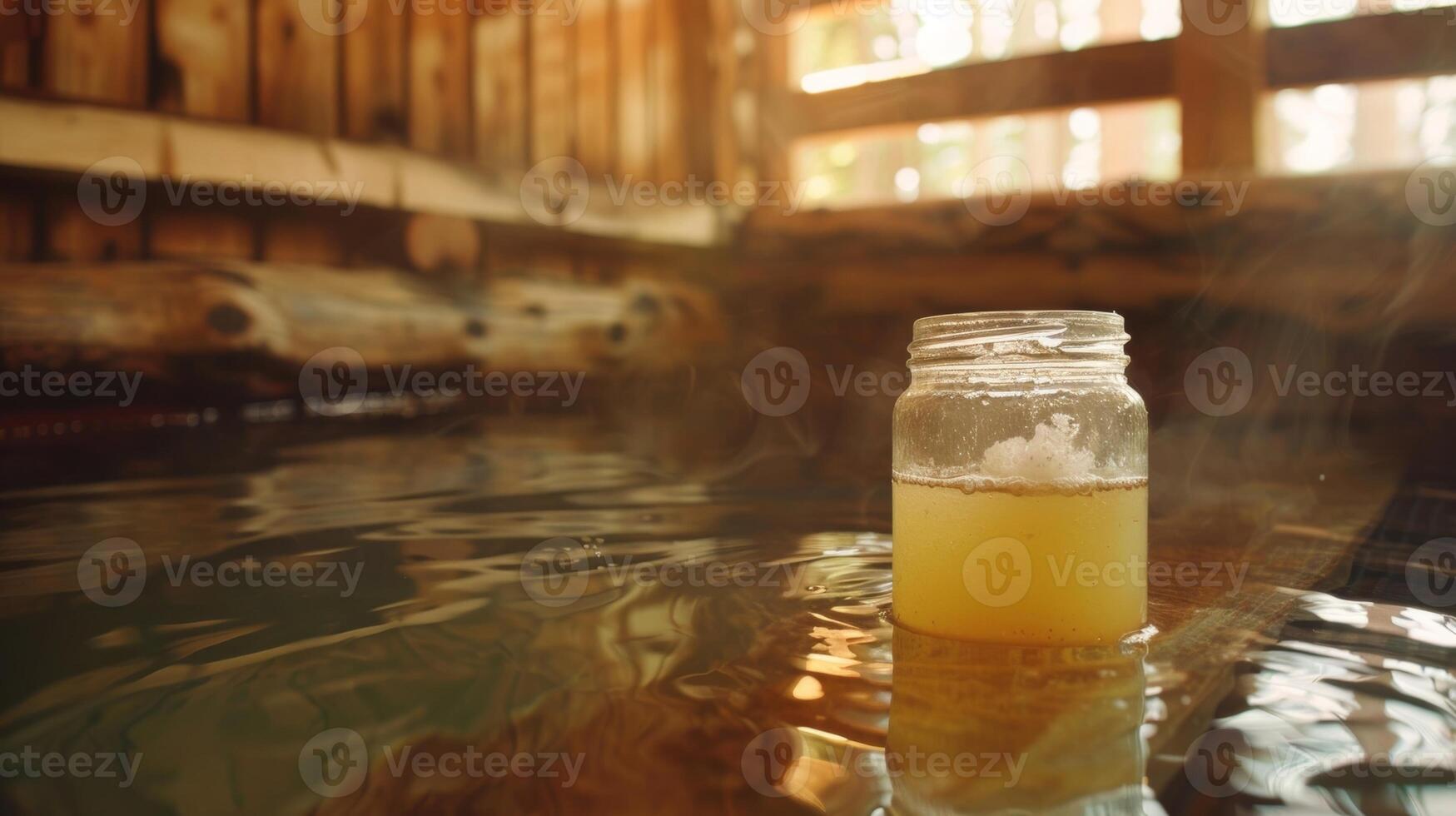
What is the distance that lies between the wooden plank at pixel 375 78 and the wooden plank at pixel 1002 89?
189cm

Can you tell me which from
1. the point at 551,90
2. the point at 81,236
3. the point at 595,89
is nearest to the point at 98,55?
the point at 81,236

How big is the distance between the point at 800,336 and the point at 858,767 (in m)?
3.21

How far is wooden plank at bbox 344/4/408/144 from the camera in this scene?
403 cm

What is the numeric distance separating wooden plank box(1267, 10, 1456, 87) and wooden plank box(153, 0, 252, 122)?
381 cm

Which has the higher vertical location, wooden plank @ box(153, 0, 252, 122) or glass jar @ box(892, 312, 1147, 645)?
wooden plank @ box(153, 0, 252, 122)

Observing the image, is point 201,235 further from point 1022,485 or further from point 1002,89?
point 1022,485

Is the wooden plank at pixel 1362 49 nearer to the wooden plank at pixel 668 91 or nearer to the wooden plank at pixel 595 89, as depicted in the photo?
the wooden plank at pixel 668 91

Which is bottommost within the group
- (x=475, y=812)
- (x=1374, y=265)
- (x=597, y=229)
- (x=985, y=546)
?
(x=475, y=812)

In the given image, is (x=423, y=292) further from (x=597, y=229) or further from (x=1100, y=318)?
(x=1100, y=318)

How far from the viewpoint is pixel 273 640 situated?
4.09 feet

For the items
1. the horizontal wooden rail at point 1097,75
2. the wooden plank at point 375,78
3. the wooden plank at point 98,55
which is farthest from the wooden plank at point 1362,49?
the wooden plank at point 98,55

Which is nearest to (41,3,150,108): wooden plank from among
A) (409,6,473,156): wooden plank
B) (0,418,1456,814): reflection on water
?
(409,6,473,156): wooden plank

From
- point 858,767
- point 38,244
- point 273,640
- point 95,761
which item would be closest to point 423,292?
point 38,244

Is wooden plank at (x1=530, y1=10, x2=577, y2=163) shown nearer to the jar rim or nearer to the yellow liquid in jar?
the jar rim
